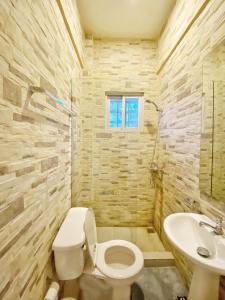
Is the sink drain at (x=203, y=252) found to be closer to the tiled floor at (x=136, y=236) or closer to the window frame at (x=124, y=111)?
the tiled floor at (x=136, y=236)

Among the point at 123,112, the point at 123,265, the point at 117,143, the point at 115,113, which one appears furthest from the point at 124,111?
the point at 123,265

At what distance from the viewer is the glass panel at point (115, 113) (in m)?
2.56

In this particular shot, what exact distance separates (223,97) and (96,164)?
6.00 ft

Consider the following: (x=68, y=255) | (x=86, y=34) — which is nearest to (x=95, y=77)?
(x=86, y=34)

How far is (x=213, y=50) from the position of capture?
1.20 m

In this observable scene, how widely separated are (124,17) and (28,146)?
7.11 ft

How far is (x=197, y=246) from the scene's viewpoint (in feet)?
3.64

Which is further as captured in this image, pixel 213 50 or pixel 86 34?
pixel 86 34

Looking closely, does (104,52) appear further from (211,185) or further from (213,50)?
(211,185)

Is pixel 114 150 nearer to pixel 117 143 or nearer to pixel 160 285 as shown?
pixel 117 143

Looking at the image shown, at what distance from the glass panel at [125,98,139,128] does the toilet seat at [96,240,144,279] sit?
168 cm

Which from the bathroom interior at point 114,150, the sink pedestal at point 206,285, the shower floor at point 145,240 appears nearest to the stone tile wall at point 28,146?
the bathroom interior at point 114,150

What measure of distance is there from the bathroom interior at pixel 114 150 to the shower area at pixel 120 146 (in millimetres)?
16

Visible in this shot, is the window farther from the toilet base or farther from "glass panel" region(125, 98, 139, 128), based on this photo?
the toilet base
